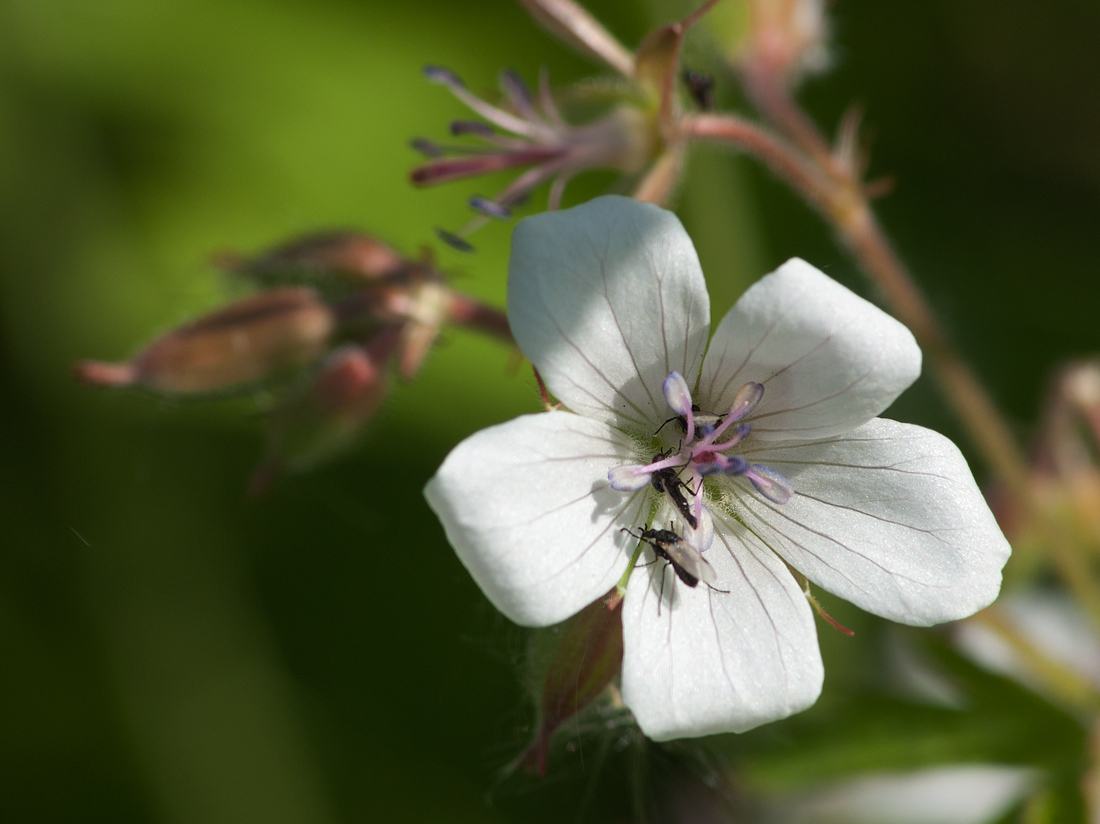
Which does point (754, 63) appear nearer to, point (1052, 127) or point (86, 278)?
point (1052, 127)

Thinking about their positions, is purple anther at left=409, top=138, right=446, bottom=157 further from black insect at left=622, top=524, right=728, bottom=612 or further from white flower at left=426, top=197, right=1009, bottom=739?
black insect at left=622, top=524, right=728, bottom=612

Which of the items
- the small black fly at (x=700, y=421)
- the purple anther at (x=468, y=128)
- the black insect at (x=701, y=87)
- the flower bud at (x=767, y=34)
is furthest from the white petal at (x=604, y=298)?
the flower bud at (x=767, y=34)

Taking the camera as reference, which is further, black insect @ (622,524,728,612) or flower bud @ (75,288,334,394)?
flower bud @ (75,288,334,394)

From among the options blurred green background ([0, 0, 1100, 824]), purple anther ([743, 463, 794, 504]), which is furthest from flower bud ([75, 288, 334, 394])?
blurred green background ([0, 0, 1100, 824])

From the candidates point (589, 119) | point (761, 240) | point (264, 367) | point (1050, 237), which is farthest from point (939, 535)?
point (1050, 237)

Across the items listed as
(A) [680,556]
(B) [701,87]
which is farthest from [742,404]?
(B) [701,87]

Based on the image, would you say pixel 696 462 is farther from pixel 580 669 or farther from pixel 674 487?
pixel 580 669
